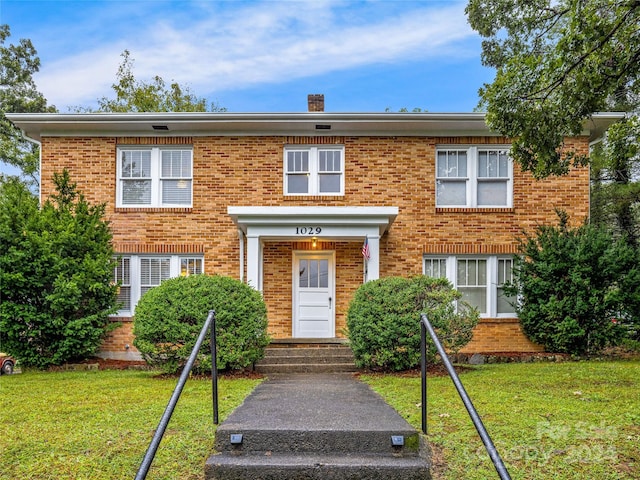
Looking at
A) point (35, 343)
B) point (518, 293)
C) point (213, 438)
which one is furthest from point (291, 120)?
point (213, 438)

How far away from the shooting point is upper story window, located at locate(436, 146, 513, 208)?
11531 millimetres

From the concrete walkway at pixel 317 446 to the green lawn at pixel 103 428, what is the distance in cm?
27

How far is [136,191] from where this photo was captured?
11.6 meters

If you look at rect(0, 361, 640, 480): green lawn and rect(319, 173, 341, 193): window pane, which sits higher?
rect(319, 173, 341, 193): window pane

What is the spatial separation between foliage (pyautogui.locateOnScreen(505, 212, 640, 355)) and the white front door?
179 inches

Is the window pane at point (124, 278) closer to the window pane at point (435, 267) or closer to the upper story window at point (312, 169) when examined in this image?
the upper story window at point (312, 169)

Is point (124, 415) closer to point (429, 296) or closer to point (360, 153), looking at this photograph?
point (429, 296)

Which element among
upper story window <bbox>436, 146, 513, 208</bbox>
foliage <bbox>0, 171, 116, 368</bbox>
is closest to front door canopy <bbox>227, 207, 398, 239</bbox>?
upper story window <bbox>436, 146, 513, 208</bbox>

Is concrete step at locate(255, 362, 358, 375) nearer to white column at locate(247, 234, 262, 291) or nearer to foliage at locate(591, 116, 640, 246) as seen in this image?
white column at locate(247, 234, 262, 291)

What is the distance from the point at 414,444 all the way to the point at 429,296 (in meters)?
4.61

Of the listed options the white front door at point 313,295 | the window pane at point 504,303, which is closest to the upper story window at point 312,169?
the white front door at point 313,295

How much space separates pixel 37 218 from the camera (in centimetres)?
980

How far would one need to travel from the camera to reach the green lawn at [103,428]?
3812mm

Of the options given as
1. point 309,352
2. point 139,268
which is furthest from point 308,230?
point 139,268
